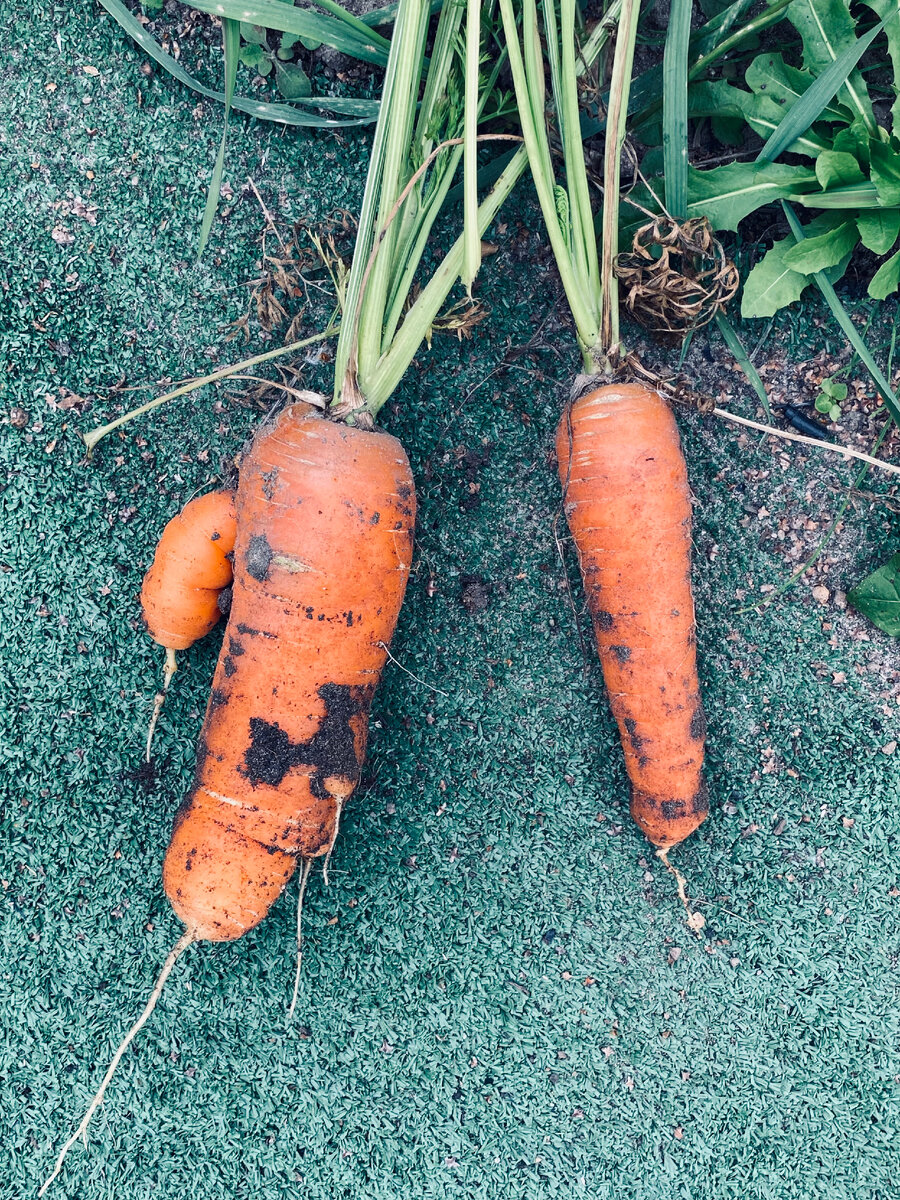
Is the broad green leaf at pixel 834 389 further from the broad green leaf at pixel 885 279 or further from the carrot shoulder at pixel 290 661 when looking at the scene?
the carrot shoulder at pixel 290 661

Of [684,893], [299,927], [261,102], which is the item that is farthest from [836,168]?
[299,927]

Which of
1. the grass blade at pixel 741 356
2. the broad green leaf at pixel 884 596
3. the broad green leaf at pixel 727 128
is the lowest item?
the broad green leaf at pixel 884 596

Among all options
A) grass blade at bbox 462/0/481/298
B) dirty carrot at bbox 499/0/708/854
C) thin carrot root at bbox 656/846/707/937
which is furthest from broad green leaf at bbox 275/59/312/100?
thin carrot root at bbox 656/846/707/937

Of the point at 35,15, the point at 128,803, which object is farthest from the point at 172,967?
the point at 35,15

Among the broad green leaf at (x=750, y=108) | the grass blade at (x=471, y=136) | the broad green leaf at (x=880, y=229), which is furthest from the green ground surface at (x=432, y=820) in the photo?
the grass blade at (x=471, y=136)

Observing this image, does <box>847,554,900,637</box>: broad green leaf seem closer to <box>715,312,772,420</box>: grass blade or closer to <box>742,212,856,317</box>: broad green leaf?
<box>715,312,772,420</box>: grass blade

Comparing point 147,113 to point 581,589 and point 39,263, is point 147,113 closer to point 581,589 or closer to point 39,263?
point 39,263
